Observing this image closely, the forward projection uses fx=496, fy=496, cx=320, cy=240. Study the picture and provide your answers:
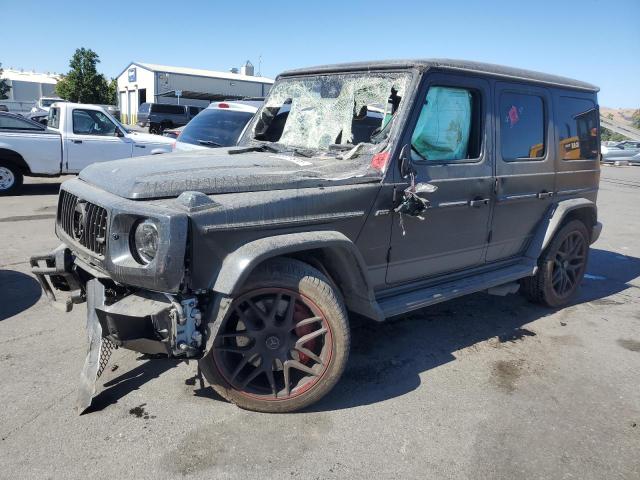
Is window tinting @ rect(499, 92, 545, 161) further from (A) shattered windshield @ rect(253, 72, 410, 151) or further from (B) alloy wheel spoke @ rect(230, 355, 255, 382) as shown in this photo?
(B) alloy wheel spoke @ rect(230, 355, 255, 382)

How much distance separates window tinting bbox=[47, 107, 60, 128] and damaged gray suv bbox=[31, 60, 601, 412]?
7.66 metres

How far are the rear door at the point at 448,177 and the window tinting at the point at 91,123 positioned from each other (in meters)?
8.85

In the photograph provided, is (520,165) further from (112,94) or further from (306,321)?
(112,94)

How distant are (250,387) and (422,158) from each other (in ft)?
6.42

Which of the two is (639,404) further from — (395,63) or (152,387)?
(152,387)

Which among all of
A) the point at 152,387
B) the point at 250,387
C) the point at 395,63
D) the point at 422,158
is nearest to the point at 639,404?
the point at 422,158

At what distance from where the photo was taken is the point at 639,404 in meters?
3.42

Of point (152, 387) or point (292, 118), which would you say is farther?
point (292, 118)

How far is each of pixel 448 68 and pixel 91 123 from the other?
354 inches

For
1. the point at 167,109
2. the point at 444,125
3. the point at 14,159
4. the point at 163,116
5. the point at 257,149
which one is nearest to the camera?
the point at 444,125

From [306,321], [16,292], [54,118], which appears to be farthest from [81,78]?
[306,321]

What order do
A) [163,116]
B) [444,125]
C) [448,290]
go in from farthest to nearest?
1. [163,116]
2. [448,290]
3. [444,125]

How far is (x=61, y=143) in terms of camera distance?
1003 centimetres

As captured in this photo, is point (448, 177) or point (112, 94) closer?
point (448, 177)
